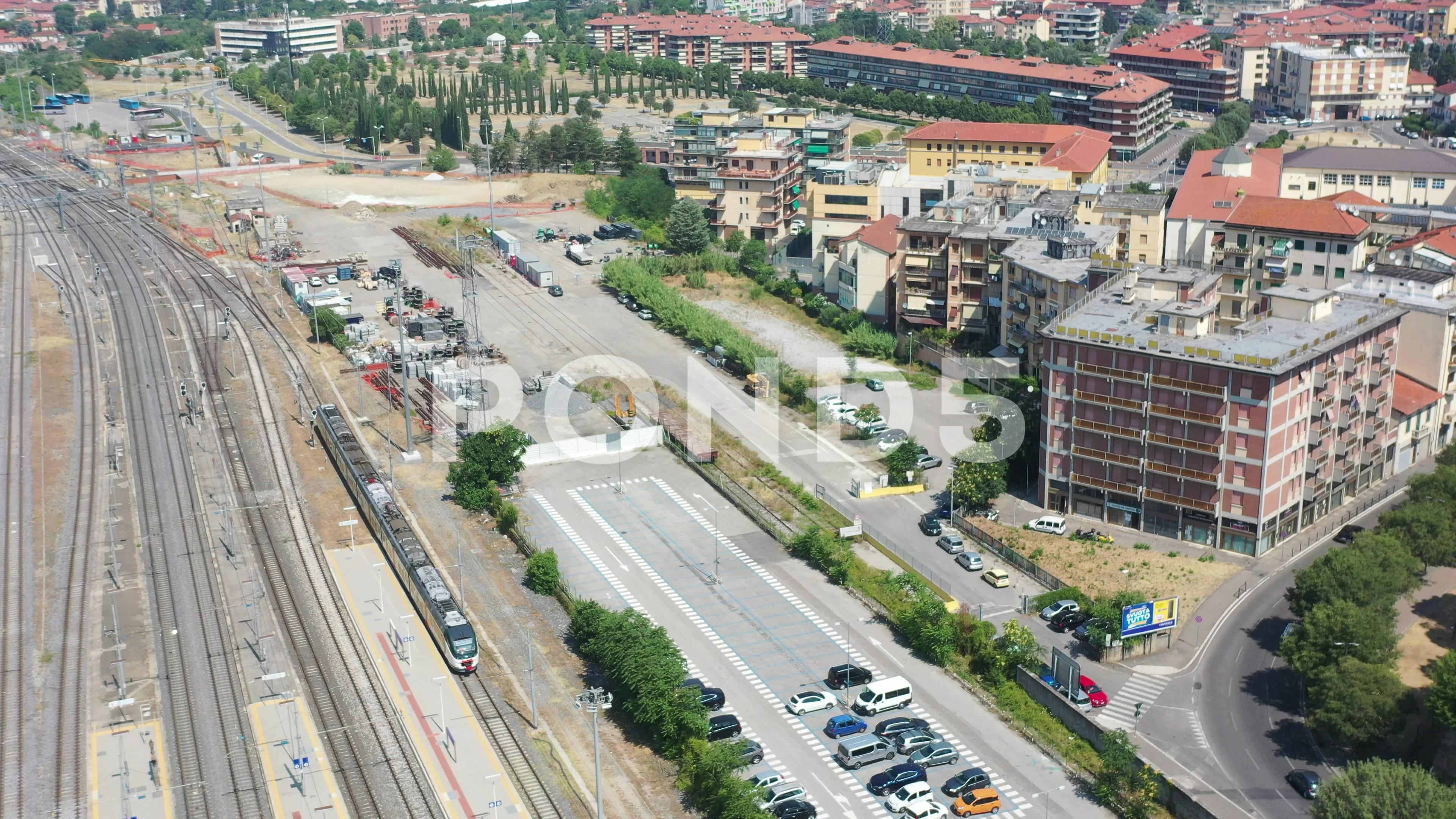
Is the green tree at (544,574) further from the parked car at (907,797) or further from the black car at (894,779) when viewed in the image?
the parked car at (907,797)

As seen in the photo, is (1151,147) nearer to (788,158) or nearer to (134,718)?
(788,158)

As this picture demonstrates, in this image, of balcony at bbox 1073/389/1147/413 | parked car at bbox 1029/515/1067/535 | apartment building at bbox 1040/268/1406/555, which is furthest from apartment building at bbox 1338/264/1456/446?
parked car at bbox 1029/515/1067/535

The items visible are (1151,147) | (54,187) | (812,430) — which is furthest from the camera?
(1151,147)

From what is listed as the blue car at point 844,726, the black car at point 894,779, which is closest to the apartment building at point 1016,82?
the blue car at point 844,726

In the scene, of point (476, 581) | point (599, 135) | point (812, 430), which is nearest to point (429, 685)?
point (476, 581)

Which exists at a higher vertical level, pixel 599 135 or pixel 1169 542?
pixel 599 135

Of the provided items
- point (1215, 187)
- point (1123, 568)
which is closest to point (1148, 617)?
point (1123, 568)

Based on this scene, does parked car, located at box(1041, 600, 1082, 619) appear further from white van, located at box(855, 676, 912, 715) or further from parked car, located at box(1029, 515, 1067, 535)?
white van, located at box(855, 676, 912, 715)

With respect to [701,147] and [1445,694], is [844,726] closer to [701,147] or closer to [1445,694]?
[1445,694]
